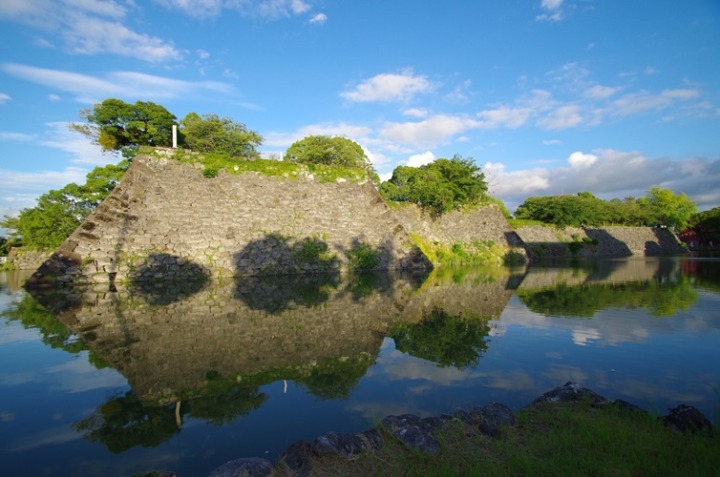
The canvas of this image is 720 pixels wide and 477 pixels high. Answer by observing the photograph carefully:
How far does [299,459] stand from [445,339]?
4.05m

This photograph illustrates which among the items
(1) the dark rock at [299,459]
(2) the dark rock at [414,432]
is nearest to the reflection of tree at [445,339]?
(2) the dark rock at [414,432]

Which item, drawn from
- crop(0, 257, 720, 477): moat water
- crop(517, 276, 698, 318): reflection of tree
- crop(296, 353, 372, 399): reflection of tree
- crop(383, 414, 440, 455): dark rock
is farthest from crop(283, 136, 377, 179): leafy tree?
crop(383, 414, 440, 455): dark rock

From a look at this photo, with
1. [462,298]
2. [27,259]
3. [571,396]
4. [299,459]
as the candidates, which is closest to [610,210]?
[462,298]

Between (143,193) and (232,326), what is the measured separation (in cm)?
1072

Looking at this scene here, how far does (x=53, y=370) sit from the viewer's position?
16.4ft

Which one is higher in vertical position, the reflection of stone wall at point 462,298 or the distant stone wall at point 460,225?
the distant stone wall at point 460,225

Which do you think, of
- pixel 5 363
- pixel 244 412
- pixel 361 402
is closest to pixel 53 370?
pixel 5 363

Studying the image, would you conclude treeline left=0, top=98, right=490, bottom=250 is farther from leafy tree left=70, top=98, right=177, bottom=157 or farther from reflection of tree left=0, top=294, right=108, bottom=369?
reflection of tree left=0, top=294, right=108, bottom=369

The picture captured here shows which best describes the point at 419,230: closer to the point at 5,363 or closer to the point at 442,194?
the point at 442,194

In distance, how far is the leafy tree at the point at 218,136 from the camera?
27.5 metres

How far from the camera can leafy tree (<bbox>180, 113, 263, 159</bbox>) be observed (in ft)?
90.1

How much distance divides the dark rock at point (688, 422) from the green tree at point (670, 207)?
6087 centimetres

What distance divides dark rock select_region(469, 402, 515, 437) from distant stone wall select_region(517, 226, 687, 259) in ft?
93.9

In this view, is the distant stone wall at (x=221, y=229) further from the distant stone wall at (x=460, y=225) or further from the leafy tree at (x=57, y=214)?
the leafy tree at (x=57, y=214)
